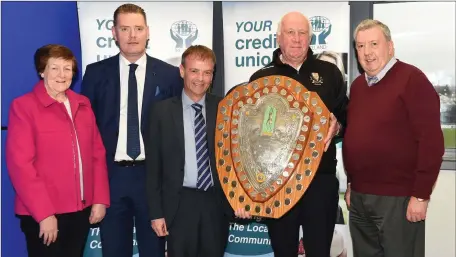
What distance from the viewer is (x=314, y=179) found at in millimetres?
2822

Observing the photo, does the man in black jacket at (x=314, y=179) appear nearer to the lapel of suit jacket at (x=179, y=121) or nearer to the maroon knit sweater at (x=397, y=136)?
the maroon knit sweater at (x=397, y=136)

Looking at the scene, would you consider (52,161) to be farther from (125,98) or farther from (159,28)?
(159,28)

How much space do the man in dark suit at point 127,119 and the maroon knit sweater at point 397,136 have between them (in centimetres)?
119

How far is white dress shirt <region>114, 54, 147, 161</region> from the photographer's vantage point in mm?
2953

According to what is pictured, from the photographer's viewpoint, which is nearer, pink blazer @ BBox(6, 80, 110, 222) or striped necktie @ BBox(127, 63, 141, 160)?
pink blazer @ BBox(6, 80, 110, 222)

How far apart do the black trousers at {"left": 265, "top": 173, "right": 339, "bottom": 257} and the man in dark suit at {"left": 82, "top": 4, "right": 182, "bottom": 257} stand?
0.74 m

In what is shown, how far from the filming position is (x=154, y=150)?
267 cm

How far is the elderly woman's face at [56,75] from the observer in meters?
2.62

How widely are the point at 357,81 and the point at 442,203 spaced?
155cm

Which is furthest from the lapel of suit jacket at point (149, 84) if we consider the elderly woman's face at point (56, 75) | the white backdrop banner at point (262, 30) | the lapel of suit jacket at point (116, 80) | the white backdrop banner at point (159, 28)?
the white backdrop banner at point (262, 30)

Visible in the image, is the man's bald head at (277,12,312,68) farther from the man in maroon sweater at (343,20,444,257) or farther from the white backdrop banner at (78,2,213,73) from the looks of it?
the white backdrop banner at (78,2,213,73)

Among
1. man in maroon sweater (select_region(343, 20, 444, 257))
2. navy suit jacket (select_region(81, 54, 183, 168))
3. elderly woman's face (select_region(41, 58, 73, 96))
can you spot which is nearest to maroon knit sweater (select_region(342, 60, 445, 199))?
man in maroon sweater (select_region(343, 20, 444, 257))

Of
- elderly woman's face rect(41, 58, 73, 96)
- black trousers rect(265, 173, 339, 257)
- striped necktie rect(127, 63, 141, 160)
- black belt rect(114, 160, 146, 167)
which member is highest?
elderly woman's face rect(41, 58, 73, 96)

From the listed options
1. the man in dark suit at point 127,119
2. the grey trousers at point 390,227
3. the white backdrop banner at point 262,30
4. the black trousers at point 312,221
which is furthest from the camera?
the white backdrop banner at point 262,30
